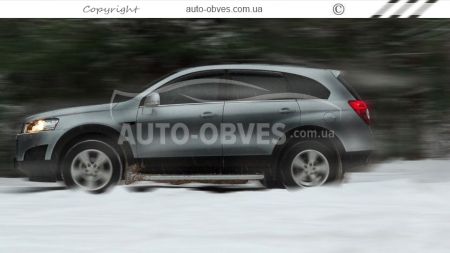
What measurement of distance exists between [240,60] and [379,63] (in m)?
2.09

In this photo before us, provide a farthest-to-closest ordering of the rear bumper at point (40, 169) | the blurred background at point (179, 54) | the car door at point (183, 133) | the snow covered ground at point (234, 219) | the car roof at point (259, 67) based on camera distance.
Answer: the blurred background at point (179, 54)
the car roof at point (259, 67)
the rear bumper at point (40, 169)
the car door at point (183, 133)
the snow covered ground at point (234, 219)

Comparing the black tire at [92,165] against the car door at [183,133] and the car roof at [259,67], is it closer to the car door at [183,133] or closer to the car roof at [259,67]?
the car door at [183,133]

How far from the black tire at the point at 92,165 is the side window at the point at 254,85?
143 cm

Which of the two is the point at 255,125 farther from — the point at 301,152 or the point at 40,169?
the point at 40,169

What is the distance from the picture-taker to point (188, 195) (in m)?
7.18

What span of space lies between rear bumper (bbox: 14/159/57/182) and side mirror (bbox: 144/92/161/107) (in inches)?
49.1

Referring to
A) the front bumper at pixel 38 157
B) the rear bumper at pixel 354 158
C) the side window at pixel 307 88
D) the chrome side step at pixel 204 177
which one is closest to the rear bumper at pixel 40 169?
the front bumper at pixel 38 157

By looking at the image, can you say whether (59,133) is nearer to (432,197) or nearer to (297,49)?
(297,49)

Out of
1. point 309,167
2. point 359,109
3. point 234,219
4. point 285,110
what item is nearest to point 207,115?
point 285,110

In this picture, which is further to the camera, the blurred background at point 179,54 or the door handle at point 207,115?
the blurred background at point 179,54

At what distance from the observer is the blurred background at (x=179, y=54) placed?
→ 9.13 metres

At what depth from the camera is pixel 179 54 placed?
9.07 metres

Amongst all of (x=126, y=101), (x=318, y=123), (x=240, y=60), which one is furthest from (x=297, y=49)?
(x=126, y=101)
